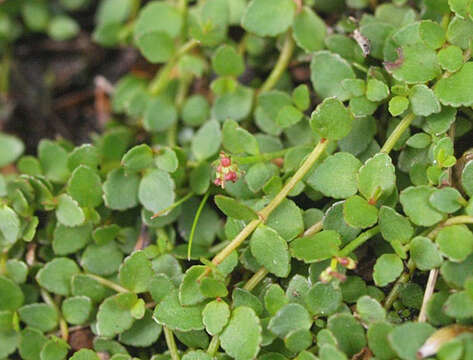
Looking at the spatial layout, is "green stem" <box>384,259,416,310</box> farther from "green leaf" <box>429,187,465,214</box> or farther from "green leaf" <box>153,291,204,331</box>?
"green leaf" <box>153,291,204,331</box>

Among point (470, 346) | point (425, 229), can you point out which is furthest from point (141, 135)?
point (470, 346)

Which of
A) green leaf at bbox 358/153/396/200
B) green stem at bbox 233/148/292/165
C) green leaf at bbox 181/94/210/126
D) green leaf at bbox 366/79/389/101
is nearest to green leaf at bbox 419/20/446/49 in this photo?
green leaf at bbox 366/79/389/101

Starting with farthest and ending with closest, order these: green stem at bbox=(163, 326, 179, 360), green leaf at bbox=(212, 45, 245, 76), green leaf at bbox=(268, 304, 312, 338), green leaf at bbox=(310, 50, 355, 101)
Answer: green leaf at bbox=(212, 45, 245, 76) < green leaf at bbox=(310, 50, 355, 101) < green stem at bbox=(163, 326, 179, 360) < green leaf at bbox=(268, 304, 312, 338)

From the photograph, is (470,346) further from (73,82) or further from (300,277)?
(73,82)

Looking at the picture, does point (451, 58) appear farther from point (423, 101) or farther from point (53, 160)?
point (53, 160)

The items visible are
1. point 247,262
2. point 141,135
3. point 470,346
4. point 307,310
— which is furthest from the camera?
point 141,135

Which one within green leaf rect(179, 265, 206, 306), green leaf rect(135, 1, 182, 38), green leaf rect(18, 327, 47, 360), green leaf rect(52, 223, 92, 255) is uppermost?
green leaf rect(135, 1, 182, 38)

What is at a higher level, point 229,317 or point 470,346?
point 470,346
